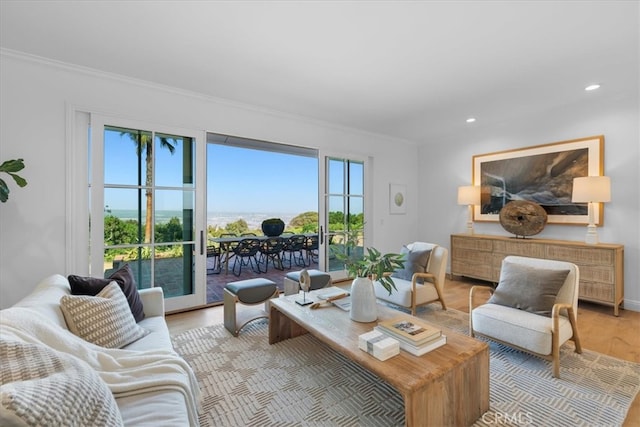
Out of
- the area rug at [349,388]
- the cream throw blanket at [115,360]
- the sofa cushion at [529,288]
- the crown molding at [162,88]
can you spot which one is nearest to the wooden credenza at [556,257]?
the area rug at [349,388]

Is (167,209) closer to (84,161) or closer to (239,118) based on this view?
(84,161)

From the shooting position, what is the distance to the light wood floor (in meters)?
2.56

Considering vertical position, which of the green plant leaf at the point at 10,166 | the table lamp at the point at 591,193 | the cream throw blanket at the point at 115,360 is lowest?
the cream throw blanket at the point at 115,360

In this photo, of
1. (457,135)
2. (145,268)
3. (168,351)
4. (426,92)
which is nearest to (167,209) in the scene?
(145,268)

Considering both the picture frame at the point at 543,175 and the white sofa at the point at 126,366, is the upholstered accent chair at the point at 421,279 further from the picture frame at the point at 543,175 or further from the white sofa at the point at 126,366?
the white sofa at the point at 126,366

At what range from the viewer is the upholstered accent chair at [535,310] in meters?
2.13

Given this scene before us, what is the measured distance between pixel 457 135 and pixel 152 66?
4.77 metres

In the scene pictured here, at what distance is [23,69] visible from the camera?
8.83ft

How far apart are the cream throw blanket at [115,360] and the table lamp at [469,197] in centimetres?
458

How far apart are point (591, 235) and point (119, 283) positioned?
4.98m

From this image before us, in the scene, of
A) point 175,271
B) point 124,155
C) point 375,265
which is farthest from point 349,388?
point 124,155

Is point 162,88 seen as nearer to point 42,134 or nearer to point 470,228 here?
point 42,134

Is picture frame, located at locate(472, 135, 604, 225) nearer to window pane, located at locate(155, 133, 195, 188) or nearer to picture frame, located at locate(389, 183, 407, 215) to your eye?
picture frame, located at locate(389, 183, 407, 215)

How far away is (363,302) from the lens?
2164mm
